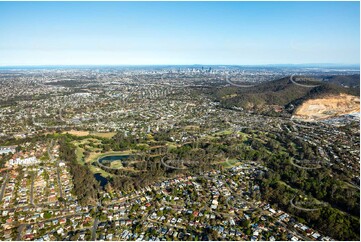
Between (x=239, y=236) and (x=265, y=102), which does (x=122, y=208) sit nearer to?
(x=239, y=236)

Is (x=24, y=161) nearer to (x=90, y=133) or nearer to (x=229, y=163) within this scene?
(x=90, y=133)

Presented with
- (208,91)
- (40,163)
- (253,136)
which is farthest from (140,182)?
(208,91)

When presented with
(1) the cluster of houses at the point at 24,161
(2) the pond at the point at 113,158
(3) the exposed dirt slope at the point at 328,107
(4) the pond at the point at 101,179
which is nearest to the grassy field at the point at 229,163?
(2) the pond at the point at 113,158

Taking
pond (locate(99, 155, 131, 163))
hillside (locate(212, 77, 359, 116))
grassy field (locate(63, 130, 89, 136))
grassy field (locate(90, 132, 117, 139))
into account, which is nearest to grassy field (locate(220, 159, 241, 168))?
pond (locate(99, 155, 131, 163))

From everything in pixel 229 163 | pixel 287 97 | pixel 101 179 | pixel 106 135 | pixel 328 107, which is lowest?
pixel 101 179

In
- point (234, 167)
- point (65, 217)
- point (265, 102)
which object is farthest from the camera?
point (265, 102)

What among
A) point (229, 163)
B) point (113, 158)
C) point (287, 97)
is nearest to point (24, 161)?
point (113, 158)

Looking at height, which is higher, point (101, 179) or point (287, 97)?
point (287, 97)

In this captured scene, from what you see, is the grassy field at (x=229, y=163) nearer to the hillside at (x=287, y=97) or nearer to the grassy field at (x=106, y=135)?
the grassy field at (x=106, y=135)

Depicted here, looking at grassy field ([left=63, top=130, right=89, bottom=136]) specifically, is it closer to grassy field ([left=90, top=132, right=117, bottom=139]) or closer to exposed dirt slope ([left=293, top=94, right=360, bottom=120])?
grassy field ([left=90, top=132, right=117, bottom=139])
